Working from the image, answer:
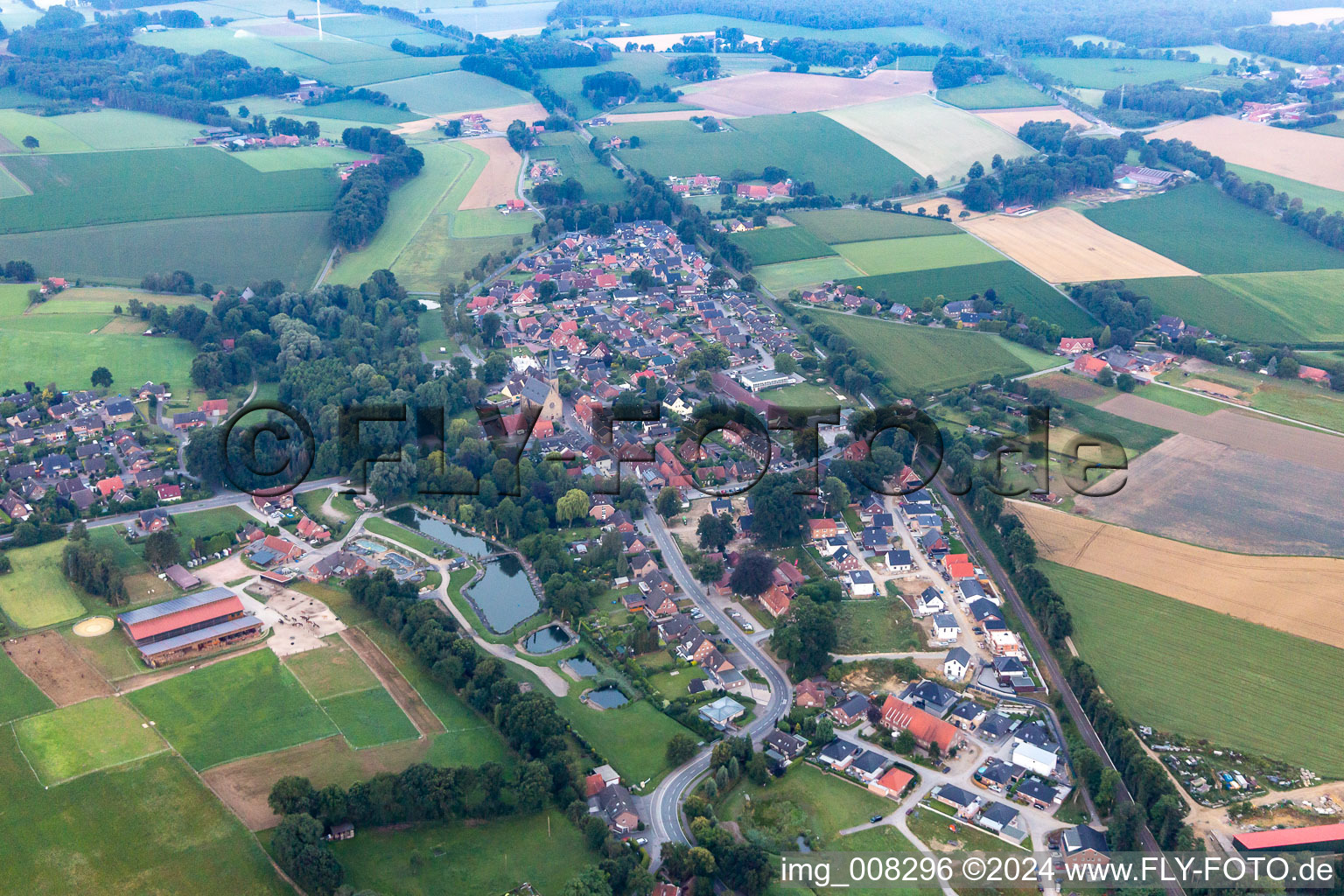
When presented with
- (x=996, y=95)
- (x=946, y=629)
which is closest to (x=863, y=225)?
(x=996, y=95)

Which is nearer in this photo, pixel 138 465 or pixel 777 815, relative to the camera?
pixel 777 815

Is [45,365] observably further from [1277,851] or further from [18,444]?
[1277,851]

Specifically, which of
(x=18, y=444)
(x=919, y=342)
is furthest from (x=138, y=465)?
(x=919, y=342)

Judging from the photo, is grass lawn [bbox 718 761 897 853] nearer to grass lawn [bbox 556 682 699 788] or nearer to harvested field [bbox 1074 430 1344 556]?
grass lawn [bbox 556 682 699 788]

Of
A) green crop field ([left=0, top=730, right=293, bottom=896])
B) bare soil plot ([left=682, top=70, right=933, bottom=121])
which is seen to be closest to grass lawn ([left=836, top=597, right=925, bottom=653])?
green crop field ([left=0, top=730, right=293, bottom=896])

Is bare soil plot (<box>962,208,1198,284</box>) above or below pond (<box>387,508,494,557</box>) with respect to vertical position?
below

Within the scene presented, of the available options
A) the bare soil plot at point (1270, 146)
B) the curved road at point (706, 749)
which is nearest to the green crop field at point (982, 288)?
the curved road at point (706, 749)

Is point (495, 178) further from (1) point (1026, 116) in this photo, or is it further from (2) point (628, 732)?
(2) point (628, 732)

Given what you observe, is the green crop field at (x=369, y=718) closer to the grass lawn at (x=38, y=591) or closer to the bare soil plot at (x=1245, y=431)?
the grass lawn at (x=38, y=591)
